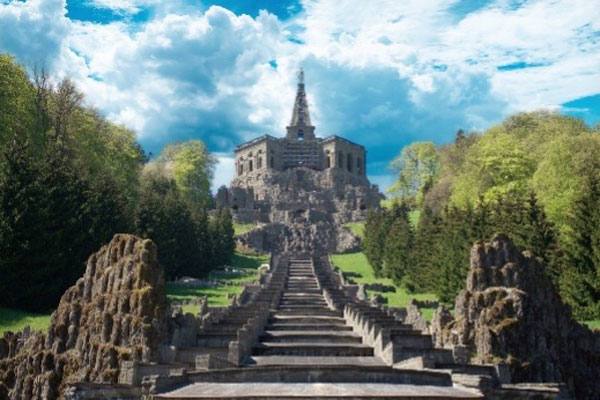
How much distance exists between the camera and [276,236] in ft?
358

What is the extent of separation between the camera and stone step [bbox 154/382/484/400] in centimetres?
1809

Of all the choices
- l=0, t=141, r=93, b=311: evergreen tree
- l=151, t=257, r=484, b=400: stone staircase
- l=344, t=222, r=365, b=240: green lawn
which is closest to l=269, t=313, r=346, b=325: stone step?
l=151, t=257, r=484, b=400: stone staircase

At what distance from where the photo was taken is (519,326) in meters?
26.5

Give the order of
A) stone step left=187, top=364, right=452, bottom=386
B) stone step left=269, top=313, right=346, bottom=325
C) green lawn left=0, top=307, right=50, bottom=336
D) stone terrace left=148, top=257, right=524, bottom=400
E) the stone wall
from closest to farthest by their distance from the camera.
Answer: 1. stone terrace left=148, top=257, right=524, bottom=400
2. stone step left=187, top=364, right=452, bottom=386
3. green lawn left=0, top=307, right=50, bottom=336
4. stone step left=269, top=313, right=346, bottom=325
5. the stone wall

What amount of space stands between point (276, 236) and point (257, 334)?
79.0m

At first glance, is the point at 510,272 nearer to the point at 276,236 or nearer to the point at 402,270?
the point at 402,270

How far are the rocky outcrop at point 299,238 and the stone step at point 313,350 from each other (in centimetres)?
7511

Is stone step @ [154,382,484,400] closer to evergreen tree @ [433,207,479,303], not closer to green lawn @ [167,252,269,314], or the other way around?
green lawn @ [167,252,269,314]

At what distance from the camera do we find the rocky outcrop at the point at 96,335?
24.9 metres

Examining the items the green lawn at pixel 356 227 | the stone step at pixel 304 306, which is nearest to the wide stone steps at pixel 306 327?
the stone step at pixel 304 306

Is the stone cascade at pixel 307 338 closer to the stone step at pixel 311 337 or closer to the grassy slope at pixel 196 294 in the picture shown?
the stone step at pixel 311 337

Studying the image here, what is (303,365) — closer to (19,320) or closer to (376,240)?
(19,320)

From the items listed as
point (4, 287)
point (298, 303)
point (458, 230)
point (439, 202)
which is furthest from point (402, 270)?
point (4, 287)

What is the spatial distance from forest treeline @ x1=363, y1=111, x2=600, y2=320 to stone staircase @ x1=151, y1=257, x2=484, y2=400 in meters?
11.1
